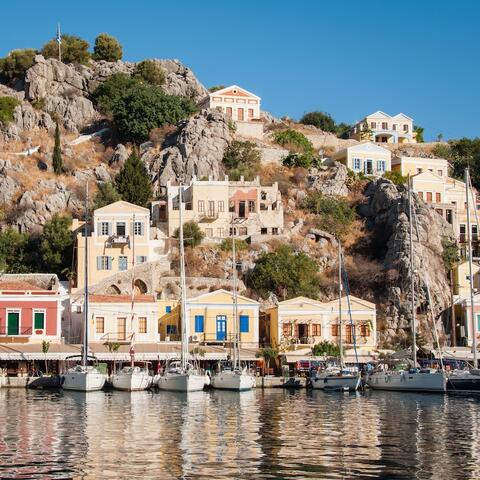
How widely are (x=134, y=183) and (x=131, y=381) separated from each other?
129 feet

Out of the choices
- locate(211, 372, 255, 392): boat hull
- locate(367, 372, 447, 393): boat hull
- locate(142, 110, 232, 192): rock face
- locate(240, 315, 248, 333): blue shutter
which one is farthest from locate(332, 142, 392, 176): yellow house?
locate(211, 372, 255, 392): boat hull

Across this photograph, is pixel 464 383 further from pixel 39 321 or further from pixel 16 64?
pixel 16 64

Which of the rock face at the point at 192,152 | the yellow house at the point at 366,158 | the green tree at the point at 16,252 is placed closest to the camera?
the green tree at the point at 16,252

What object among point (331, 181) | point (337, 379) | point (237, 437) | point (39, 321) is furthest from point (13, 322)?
point (331, 181)

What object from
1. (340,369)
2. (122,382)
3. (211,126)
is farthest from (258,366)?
(211,126)

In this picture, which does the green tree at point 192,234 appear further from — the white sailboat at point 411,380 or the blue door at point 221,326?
the white sailboat at point 411,380

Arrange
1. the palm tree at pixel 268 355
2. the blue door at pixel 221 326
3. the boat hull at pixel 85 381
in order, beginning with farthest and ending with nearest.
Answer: the blue door at pixel 221 326 → the palm tree at pixel 268 355 → the boat hull at pixel 85 381

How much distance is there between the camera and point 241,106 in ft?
408

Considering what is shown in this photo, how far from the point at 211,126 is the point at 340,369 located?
4776cm

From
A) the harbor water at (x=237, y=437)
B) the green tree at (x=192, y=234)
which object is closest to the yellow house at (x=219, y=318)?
the green tree at (x=192, y=234)

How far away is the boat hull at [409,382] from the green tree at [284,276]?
1845 centimetres

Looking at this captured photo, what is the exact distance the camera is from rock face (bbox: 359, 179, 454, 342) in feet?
282

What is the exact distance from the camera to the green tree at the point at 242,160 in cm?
10644

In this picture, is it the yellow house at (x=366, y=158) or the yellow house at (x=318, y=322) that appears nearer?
the yellow house at (x=318, y=322)
